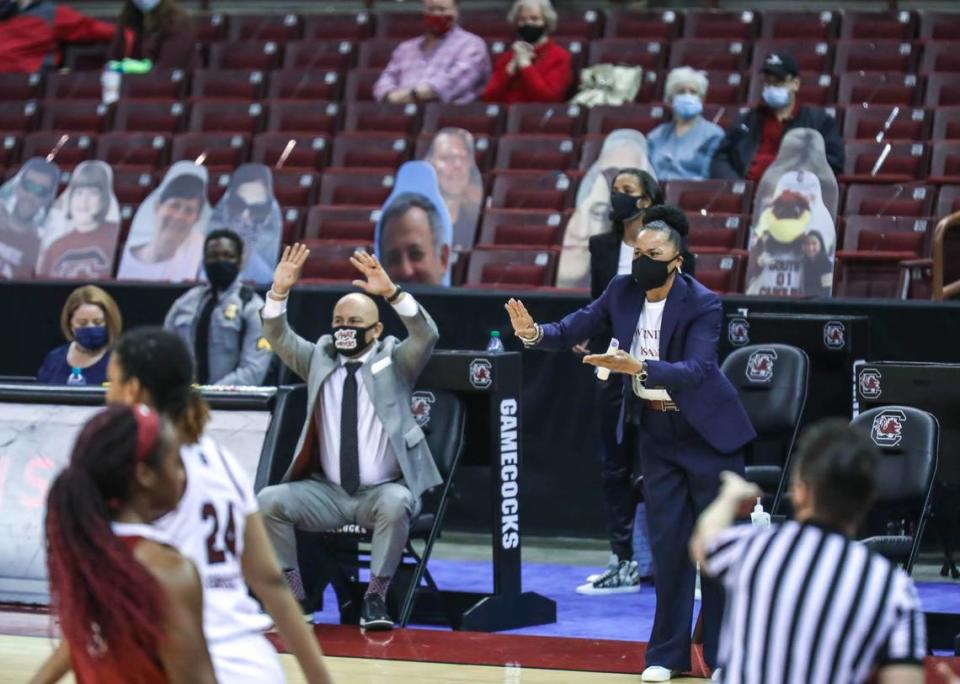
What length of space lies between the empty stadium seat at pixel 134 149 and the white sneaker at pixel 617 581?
5547 mm

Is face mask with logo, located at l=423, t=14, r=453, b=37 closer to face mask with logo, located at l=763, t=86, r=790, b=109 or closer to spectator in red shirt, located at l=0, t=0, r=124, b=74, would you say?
face mask with logo, located at l=763, t=86, r=790, b=109

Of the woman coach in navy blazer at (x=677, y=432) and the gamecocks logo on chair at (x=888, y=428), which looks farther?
the gamecocks logo on chair at (x=888, y=428)

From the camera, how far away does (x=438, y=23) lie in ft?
40.1

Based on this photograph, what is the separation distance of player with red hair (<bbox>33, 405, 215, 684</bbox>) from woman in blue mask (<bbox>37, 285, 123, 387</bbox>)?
17.8 feet

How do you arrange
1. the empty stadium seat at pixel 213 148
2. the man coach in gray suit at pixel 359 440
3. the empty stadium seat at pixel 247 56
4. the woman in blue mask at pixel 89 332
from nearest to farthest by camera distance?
1. the man coach in gray suit at pixel 359 440
2. the woman in blue mask at pixel 89 332
3. the empty stadium seat at pixel 213 148
4. the empty stadium seat at pixel 247 56

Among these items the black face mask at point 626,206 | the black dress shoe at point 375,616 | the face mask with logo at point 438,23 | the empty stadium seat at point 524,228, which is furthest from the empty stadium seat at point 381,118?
the black dress shoe at point 375,616

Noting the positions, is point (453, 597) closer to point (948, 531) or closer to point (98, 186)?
point (948, 531)

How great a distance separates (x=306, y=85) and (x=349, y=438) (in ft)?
19.9

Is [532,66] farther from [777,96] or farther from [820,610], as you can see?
[820,610]

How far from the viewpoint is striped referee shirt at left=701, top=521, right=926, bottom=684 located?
3.14m

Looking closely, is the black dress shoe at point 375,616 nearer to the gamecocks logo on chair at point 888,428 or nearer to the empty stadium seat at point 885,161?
the gamecocks logo on chair at point 888,428

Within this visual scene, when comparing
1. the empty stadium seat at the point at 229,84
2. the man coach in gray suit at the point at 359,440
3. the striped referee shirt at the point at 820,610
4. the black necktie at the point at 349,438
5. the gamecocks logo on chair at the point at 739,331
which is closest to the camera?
the striped referee shirt at the point at 820,610

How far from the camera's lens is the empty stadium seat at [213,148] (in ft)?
39.6

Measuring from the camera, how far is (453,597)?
24.5 ft
